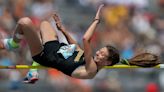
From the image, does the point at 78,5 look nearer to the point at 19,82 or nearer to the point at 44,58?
the point at 19,82

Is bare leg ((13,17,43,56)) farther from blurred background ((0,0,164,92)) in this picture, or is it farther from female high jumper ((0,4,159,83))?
blurred background ((0,0,164,92))

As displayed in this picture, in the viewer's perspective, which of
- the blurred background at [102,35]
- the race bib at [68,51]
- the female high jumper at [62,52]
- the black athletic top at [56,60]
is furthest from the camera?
the blurred background at [102,35]

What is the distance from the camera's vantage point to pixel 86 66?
9344 mm

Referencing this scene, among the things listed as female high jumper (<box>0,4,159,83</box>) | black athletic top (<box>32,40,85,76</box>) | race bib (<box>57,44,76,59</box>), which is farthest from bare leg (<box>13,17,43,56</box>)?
race bib (<box>57,44,76,59</box>)

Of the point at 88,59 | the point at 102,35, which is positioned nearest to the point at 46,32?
the point at 88,59

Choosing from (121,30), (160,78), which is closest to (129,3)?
(121,30)

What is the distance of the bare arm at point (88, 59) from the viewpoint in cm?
916

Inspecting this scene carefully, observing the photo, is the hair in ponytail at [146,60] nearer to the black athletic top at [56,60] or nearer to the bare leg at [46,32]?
the black athletic top at [56,60]

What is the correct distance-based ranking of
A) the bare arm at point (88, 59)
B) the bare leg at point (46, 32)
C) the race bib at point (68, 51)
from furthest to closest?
the bare leg at point (46, 32) → the race bib at point (68, 51) → the bare arm at point (88, 59)

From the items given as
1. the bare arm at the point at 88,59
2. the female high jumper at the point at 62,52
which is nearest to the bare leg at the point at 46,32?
the female high jumper at the point at 62,52

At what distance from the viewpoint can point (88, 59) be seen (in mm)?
9234

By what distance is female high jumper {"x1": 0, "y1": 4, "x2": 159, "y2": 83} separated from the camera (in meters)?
9.31

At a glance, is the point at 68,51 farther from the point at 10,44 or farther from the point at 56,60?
the point at 10,44

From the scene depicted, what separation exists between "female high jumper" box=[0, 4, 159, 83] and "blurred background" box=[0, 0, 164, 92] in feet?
6.24
